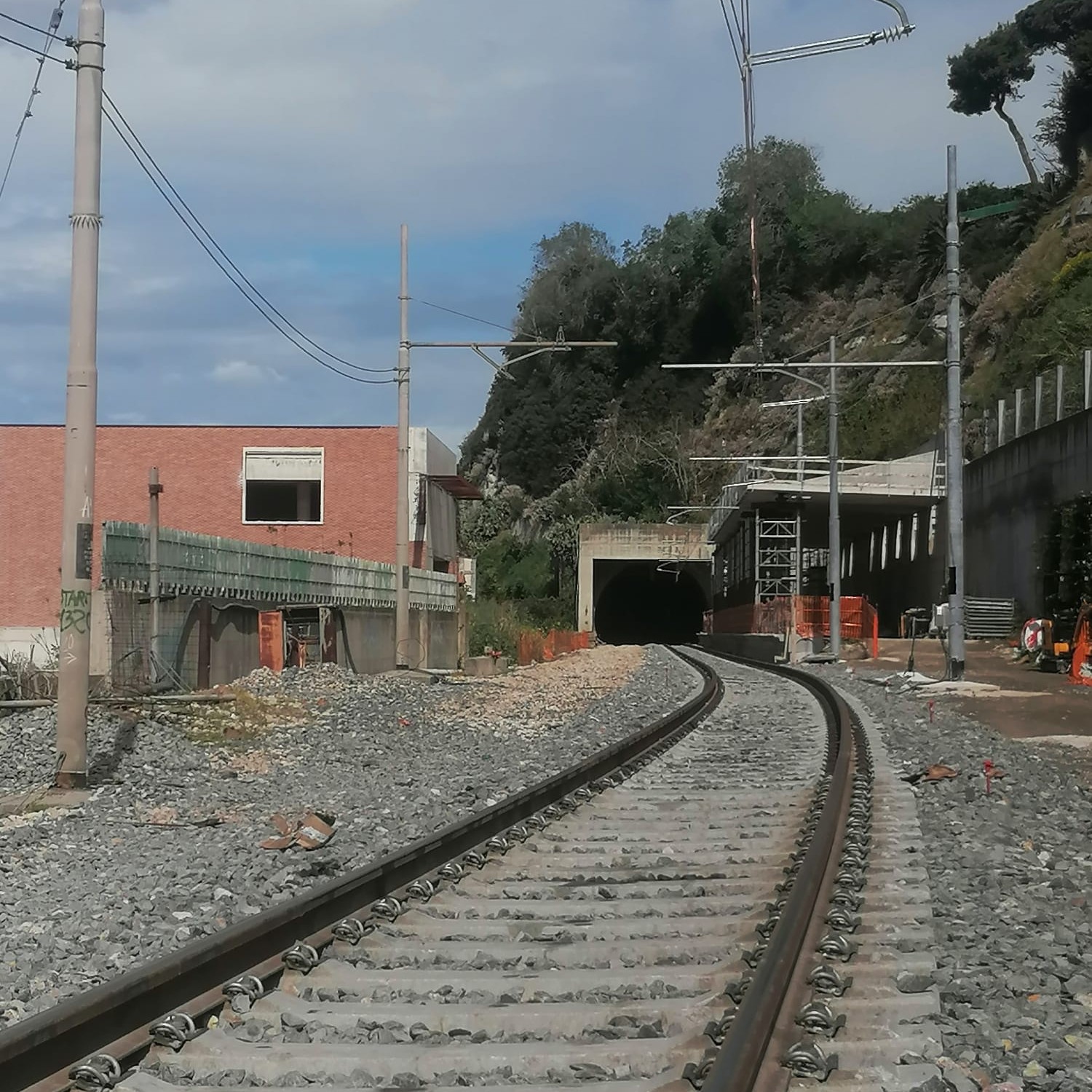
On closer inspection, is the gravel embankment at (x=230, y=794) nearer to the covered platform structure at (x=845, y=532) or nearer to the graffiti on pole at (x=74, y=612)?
the graffiti on pole at (x=74, y=612)

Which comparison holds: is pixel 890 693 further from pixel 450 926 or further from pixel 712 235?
pixel 712 235

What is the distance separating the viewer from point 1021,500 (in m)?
40.6

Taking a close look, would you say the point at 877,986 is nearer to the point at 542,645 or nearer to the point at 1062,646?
the point at 1062,646

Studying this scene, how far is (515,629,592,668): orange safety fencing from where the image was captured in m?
41.9

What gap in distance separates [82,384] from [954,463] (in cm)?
1696

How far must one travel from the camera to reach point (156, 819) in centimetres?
988

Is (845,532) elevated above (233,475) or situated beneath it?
situated beneath

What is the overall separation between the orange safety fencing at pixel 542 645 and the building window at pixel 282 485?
8547 millimetres

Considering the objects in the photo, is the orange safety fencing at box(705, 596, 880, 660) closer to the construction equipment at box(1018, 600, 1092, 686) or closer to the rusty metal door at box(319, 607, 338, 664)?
the construction equipment at box(1018, 600, 1092, 686)

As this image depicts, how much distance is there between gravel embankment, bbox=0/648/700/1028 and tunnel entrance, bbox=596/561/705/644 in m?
80.9

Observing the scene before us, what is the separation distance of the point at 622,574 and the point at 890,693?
2899 inches

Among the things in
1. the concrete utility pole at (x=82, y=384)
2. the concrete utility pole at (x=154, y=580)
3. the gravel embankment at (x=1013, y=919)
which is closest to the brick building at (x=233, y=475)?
the concrete utility pole at (x=154, y=580)

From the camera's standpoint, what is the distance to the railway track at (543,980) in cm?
420

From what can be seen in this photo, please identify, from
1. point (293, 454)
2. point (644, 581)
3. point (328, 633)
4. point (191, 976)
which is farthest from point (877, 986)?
point (644, 581)
